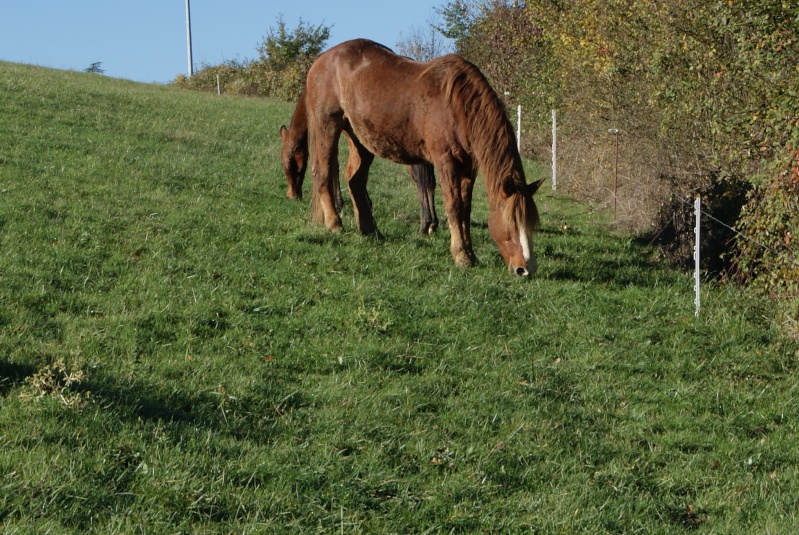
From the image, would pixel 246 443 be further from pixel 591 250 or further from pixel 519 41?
pixel 519 41

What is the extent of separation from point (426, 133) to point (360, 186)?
1474mm

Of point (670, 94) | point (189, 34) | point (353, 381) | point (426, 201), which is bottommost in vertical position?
point (353, 381)

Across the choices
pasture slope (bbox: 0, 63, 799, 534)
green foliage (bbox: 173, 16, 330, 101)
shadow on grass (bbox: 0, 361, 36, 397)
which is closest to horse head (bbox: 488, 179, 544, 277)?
pasture slope (bbox: 0, 63, 799, 534)

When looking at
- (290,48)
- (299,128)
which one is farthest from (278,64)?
(299,128)

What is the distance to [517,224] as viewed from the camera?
8656mm

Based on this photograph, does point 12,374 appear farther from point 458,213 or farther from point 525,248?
point 458,213

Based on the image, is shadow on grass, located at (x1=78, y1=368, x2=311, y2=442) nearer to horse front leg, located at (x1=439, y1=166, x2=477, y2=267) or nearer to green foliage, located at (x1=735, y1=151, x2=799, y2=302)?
horse front leg, located at (x1=439, y1=166, x2=477, y2=267)

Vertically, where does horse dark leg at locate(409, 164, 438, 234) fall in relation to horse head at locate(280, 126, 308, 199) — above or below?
below

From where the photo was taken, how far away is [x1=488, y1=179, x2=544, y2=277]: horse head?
8656 millimetres

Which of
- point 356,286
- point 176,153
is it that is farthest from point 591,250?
point 176,153

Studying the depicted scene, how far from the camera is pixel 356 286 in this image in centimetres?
831

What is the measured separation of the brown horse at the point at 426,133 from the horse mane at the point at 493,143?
0.03 feet

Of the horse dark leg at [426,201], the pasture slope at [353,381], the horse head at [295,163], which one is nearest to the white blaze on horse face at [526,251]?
the pasture slope at [353,381]

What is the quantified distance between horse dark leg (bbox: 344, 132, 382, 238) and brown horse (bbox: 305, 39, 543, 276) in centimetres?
1
